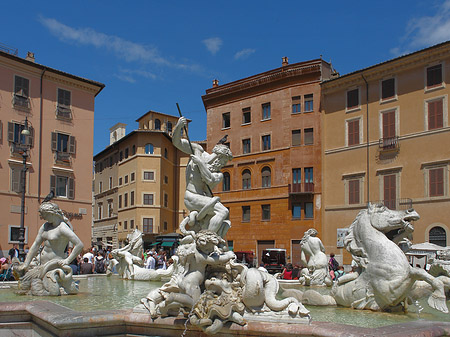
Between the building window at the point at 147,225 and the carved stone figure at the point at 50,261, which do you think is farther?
the building window at the point at 147,225

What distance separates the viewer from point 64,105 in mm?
38000

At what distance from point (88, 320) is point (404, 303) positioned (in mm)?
3459

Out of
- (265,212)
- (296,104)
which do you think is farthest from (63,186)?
(296,104)

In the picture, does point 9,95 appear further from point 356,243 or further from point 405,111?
point 356,243

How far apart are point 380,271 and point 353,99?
114ft

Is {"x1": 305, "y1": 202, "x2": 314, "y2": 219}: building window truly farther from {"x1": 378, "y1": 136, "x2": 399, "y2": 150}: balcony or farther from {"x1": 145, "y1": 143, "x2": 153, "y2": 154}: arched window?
{"x1": 145, "y1": 143, "x2": 153, "y2": 154}: arched window

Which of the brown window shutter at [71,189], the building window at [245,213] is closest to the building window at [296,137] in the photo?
the building window at [245,213]

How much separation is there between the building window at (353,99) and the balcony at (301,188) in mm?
6966

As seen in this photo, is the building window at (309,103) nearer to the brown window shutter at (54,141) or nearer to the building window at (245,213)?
the building window at (245,213)

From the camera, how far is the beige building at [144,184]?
5600cm

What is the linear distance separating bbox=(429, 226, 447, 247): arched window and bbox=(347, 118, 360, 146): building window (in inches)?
361

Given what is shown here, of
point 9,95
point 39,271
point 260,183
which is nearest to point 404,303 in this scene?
point 39,271

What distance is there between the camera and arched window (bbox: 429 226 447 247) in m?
31.2

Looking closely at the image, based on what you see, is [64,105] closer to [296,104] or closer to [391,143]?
Result: [296,104]
